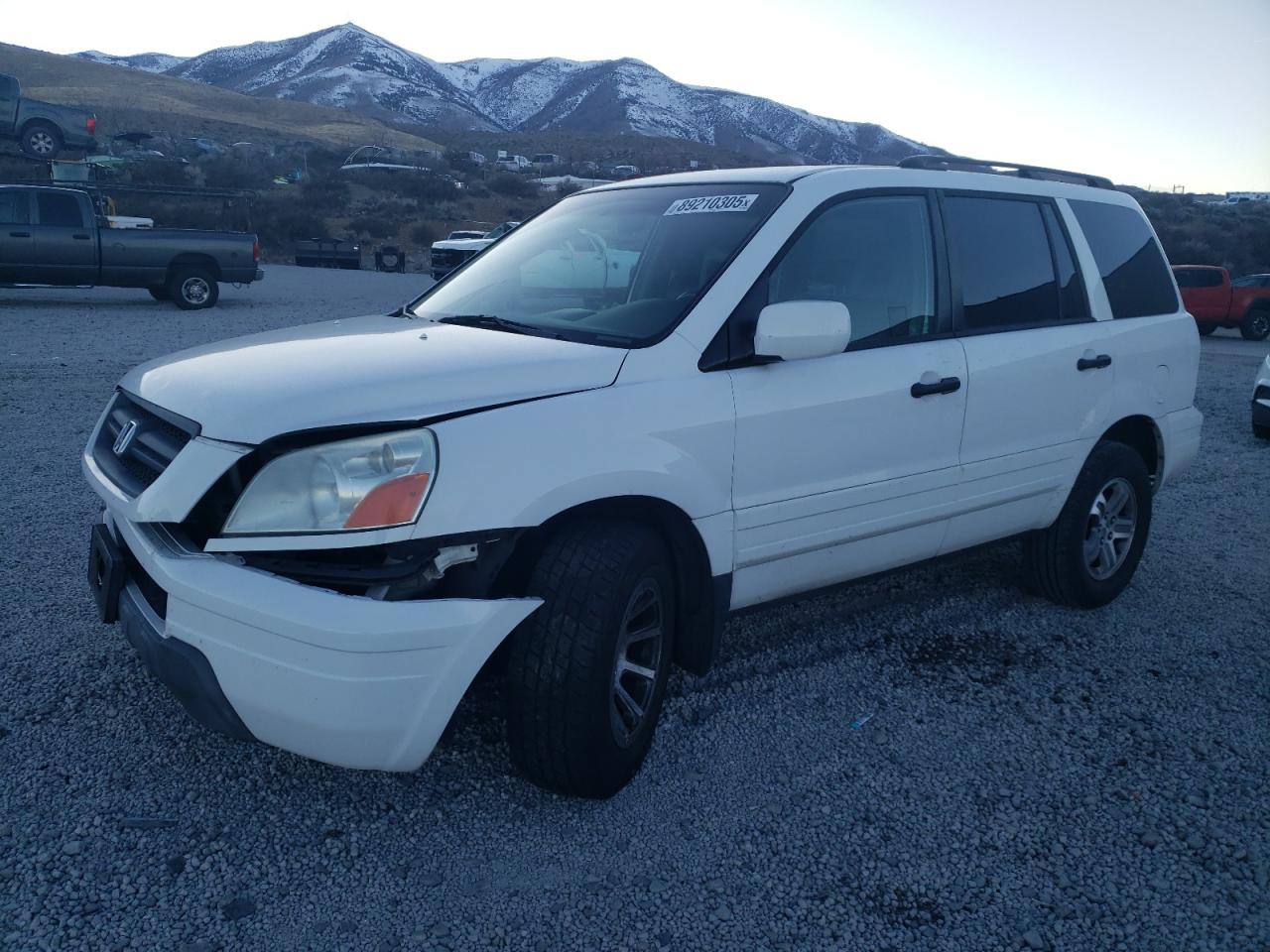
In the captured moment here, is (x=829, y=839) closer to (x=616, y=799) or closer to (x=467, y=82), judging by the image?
(x=616, y=799)

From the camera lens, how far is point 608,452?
2.61 meters

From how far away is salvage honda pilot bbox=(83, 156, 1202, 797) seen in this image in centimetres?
234

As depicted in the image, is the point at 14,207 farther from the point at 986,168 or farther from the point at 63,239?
the point at 986,168

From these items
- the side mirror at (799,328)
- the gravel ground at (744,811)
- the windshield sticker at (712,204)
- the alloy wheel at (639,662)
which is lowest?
the gravel ground at (744,811)

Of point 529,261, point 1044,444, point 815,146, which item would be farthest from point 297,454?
point 815,146

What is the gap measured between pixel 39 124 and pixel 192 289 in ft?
54.0

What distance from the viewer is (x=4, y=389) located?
8.48m

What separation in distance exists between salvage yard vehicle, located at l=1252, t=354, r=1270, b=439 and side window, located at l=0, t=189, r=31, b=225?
15953 mm

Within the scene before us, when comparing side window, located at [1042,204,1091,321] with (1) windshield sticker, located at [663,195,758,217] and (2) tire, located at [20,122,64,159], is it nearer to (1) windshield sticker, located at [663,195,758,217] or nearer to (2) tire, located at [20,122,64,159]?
(1) windshield sticker, located at [663,195,758,217]

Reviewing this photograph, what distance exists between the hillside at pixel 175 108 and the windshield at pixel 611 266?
63589 millimetres

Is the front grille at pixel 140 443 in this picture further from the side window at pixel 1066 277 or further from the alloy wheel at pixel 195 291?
the alloy wheel at pixel 195 291

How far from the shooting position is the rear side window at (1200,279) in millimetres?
20844

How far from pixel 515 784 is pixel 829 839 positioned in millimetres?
918

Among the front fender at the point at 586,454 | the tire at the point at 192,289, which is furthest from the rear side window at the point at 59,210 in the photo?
the front fender at the point at 586,454
